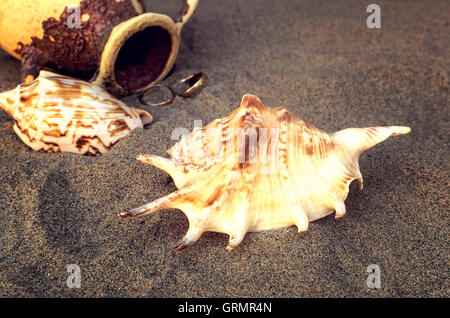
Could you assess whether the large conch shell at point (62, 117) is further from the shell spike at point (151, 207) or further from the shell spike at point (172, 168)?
A: the shell spike at point (151, 207)

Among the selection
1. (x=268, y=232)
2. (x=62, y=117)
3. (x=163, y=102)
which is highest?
(x=62, y=117)

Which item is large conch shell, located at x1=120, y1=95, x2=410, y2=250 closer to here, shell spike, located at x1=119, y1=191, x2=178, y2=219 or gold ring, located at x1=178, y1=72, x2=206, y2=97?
shell spike, located at x1=119, y1=191, x2=178, y2=219

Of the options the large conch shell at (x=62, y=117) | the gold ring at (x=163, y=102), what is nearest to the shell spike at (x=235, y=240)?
the large conch shell at (x=62, y=117)

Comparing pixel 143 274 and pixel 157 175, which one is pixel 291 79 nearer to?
pixel 157 175

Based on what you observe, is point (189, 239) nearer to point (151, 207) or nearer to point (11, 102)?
point (151, 207)

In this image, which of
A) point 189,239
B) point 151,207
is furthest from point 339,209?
point 151,207
